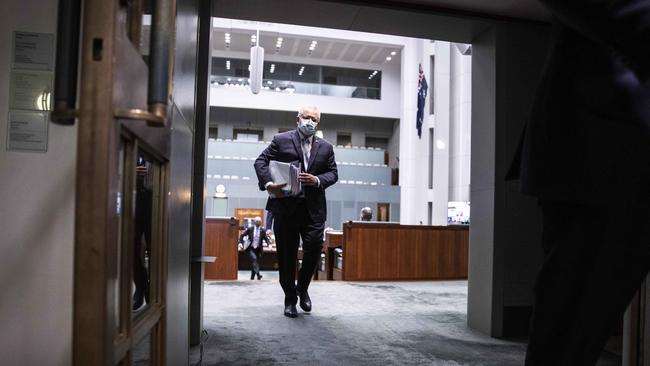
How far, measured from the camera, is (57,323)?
1.30 metres

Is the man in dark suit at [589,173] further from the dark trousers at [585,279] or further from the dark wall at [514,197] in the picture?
the dark wall at [514,197]

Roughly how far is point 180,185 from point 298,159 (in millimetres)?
2057

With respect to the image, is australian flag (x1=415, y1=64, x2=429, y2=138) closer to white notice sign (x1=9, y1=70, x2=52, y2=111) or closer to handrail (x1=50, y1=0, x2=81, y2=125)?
white notice sign (x1=9, y1=70, x2=52, y2=111)

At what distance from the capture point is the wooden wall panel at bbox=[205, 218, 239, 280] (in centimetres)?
628

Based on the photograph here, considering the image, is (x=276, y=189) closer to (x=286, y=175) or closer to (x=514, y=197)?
(x=286, y=175)

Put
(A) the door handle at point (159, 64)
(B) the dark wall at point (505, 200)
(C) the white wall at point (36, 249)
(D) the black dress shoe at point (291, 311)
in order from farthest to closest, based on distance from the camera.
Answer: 1. (D) the black dress shoe at point (291, 311)
2. (B) the dark wall at point (505, 200)
3. (C) the white wall at point (36, 249)
4. (A) the door handle at point (159, 64)

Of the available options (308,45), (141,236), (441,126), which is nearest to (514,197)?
(141,236)

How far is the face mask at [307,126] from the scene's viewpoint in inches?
149

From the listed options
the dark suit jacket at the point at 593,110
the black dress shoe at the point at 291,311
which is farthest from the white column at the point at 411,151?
the dark suit jacket at the point at 593,110

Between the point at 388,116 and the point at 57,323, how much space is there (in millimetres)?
20089

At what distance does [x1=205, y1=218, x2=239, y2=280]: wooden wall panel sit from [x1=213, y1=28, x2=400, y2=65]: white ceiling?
13045mm

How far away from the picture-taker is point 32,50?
4.42ft

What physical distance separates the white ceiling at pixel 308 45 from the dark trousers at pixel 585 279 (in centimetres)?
1823

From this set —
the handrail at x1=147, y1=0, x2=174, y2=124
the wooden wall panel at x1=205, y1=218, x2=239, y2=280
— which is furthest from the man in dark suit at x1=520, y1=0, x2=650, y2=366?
the wooden wall panel at x1=205, y1=218, x2=239, y2=280
